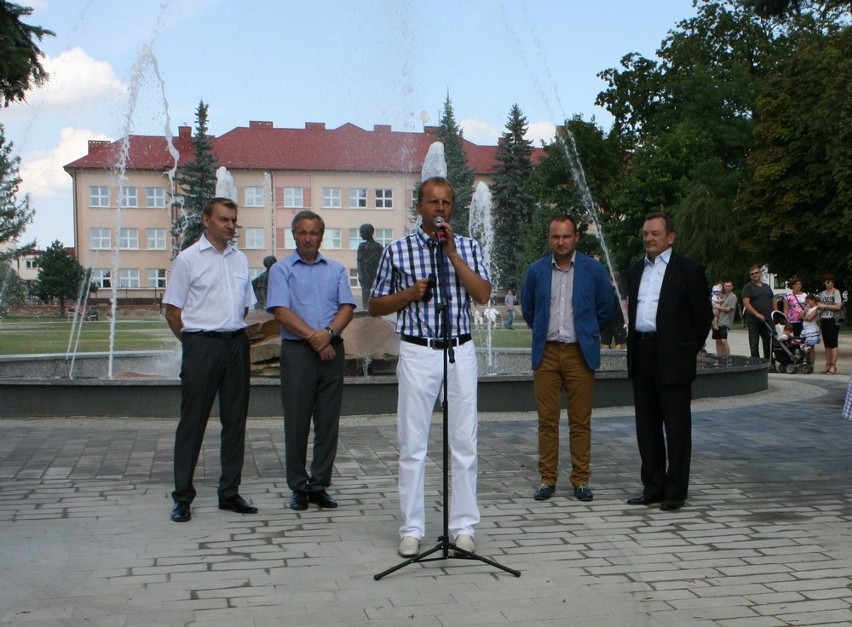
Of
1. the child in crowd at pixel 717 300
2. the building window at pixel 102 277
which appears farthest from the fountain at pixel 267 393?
the building window at pixel 102 277

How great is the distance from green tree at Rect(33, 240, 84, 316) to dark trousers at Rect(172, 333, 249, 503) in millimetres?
71825

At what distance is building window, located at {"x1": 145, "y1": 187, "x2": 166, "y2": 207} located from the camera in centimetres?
7762

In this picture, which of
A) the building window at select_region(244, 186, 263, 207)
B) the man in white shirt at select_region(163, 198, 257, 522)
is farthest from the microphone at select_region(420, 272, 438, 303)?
the building window at select_region(244, 186, 263, 207)

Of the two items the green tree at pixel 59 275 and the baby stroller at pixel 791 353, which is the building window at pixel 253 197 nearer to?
the green tree at pixel 59 275

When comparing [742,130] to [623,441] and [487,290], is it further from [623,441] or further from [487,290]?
[487,290]

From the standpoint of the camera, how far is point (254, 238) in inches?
2840

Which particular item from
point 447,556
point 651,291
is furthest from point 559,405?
point 447,556

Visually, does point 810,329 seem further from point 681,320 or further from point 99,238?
point 99,238

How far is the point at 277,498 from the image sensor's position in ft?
22.2

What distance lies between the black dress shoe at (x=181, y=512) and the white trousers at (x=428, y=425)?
1459 millimetres

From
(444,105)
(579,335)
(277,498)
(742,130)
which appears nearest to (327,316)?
(277,498)

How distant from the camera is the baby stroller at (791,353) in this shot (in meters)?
18.1

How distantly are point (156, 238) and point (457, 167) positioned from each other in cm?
2427

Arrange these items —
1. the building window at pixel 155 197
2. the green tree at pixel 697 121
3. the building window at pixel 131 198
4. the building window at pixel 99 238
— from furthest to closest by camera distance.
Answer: the building window at pixel 99 238 → the building window at pixel 131 198 → the building window at pixel 155 197 → the green tree at pixel 697 121
